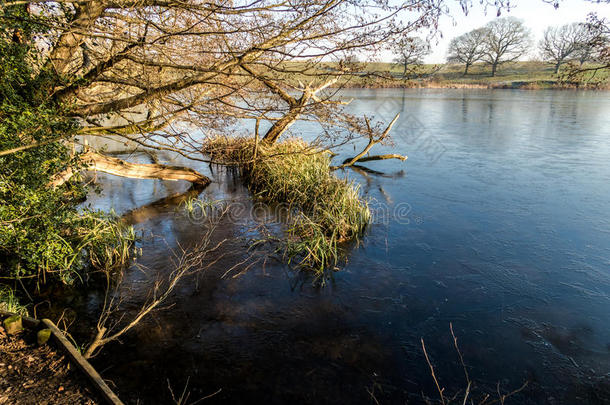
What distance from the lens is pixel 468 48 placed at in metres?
66.9

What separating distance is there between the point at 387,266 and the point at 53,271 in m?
5.09

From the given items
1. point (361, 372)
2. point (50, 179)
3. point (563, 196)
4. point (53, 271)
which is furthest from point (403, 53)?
point (563, 196)

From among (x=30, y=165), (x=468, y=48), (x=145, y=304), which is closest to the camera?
(x=30, y=165)

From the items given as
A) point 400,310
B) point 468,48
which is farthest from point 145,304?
point 468,48

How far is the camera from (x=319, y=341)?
4.60 m

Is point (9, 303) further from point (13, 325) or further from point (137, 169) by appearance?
point (137, 169)

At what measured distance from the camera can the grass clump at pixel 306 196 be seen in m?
6.60

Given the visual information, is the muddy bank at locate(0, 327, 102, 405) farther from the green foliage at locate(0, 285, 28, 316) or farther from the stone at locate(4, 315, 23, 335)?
the green foliage at locate(0, 285, 28, 316)

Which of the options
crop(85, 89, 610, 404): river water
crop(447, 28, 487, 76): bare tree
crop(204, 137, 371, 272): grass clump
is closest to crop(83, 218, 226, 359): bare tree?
crop(85, 89, 610, 404): river water

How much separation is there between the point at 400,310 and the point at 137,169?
6914 mm

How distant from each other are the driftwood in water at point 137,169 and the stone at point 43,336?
3438 mm

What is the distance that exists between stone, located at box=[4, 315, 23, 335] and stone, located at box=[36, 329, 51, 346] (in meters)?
0.30

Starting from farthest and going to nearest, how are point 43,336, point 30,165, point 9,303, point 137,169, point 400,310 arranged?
point 137,169 < point 400,310 < point 30,165 < point 9,303 < point 43,336

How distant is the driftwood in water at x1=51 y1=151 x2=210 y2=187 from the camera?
7621 mm
